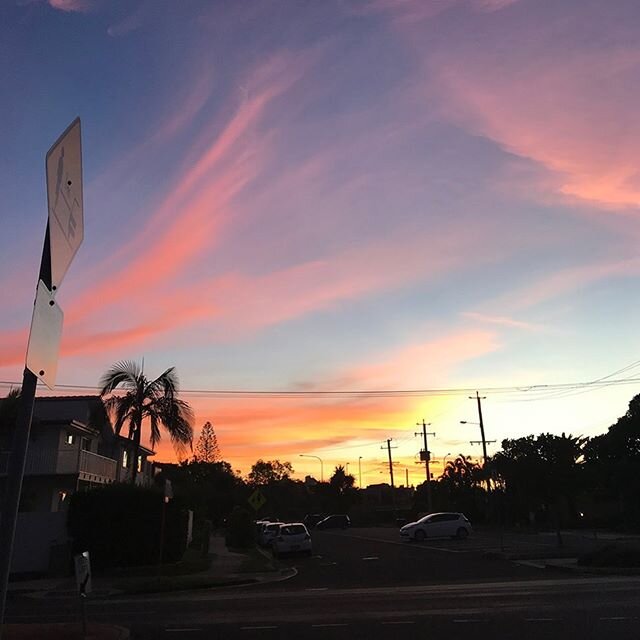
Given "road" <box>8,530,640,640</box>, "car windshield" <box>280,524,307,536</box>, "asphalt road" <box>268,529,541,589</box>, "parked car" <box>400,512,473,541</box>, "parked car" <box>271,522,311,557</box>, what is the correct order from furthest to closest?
"parked car" <box>400,512,473,541</box>
"car windshield" <box>280,524,307,536</box>
"parked car" <box>271,522,311,557</box>
"asphalt road" <box>268,529,541,589</box>
"road" <box>8,530,640,640</box>

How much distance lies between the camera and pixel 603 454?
59.1 meters

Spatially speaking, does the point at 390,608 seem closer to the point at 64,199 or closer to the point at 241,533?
the point at 64,199

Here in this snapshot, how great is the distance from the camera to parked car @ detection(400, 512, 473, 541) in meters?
44.5

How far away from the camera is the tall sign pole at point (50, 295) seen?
133 inches

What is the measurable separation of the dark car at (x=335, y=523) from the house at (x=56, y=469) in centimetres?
4085

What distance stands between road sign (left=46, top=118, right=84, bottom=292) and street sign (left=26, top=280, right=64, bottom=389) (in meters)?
0.13

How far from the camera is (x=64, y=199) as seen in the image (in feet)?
12.0

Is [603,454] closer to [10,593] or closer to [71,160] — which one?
[10,593]

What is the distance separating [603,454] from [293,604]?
5070 cm

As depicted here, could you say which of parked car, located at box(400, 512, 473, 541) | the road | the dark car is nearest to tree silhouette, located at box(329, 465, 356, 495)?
the dark car

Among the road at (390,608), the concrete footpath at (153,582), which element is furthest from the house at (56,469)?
the road at (390,608)

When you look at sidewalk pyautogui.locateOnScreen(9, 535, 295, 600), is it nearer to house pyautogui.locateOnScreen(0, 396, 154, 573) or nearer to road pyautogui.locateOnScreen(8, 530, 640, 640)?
road pyautogui.locateOnScreen(8, 530, 640, 640)

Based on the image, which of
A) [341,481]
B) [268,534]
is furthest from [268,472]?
[268,534]

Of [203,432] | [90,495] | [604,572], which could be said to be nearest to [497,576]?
[604,572]
